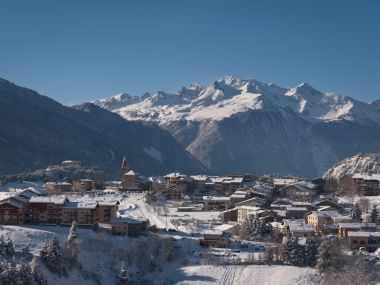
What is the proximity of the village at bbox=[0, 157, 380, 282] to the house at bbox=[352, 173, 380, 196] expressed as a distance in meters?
0.18

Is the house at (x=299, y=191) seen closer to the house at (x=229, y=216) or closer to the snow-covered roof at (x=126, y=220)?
the house at (x=229, y=216)

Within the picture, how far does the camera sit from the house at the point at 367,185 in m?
122

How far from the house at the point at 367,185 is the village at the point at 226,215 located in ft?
0.59

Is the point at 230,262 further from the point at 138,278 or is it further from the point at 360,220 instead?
the point at 360,220

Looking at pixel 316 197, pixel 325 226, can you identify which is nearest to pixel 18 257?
pixel 325 226

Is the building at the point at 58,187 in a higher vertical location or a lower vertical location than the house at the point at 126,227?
higher

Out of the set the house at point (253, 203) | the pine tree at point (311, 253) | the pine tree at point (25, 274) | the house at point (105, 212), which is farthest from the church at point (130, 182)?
the pine tree at point (25, 274)

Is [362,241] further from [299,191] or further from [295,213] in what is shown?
[299,191]

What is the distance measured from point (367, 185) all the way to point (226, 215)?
118ft

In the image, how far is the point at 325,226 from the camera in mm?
86875

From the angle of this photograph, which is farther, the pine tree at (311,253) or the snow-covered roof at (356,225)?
the snow-covered roof at (356,225)

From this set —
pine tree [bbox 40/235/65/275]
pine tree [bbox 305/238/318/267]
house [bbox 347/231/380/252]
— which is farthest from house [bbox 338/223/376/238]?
pine tree [bbox 40/235/65/275]

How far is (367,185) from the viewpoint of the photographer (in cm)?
12400

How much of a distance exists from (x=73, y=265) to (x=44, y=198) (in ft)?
59.3
